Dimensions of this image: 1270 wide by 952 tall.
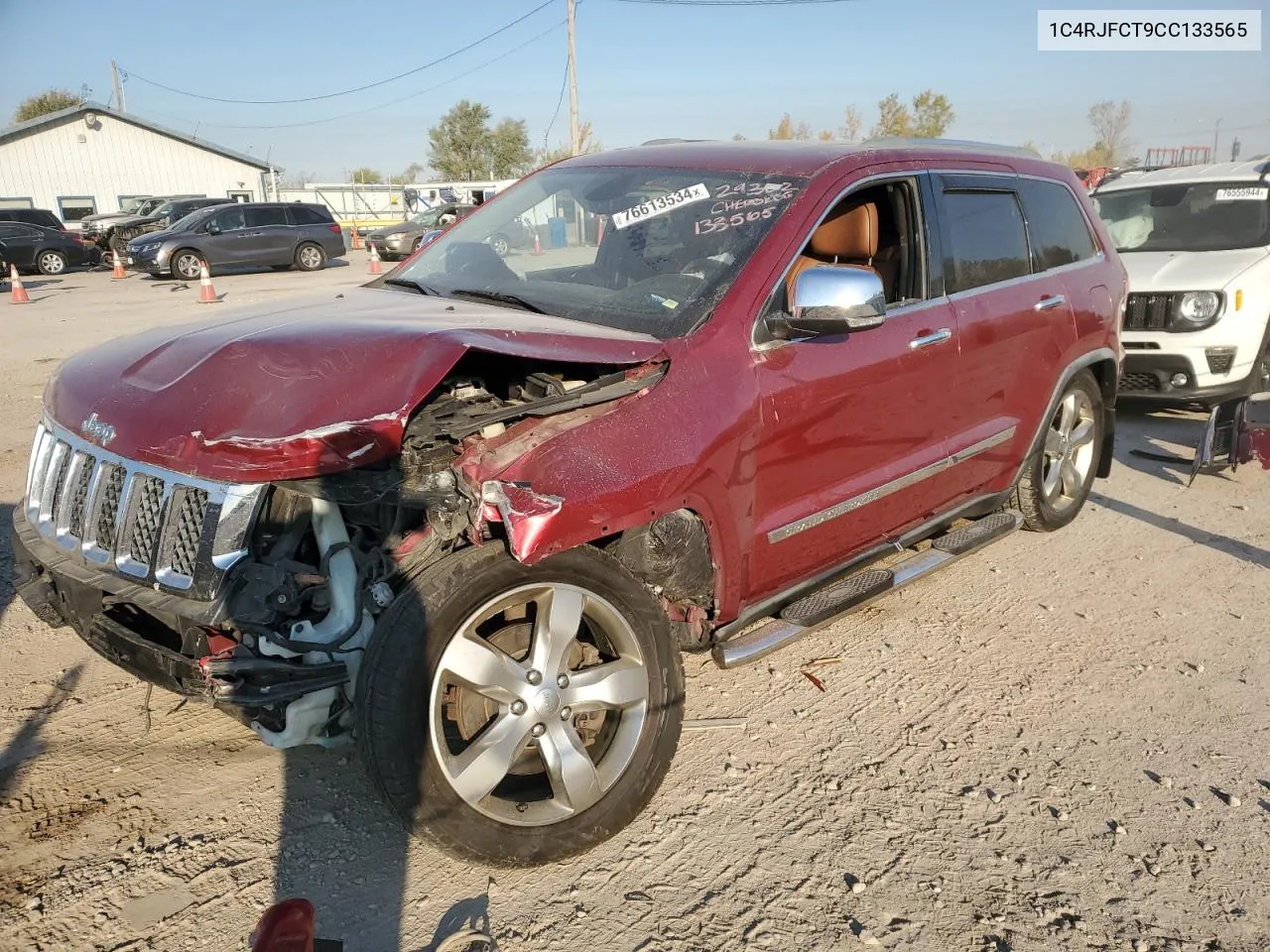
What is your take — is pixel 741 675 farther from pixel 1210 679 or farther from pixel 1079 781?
pixel 1210 679

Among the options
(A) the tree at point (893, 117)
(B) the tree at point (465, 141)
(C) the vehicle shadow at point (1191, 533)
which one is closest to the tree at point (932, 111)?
(A) the tree at point (893, 117)

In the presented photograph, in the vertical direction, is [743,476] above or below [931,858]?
above

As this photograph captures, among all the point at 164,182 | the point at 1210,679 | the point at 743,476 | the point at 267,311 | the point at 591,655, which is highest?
the point at 164,182

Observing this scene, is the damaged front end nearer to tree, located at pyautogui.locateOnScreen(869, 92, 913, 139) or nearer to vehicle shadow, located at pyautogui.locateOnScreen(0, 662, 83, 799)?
vehicle shadow, located at pyautogui.locateOnScreen(0, 662, 83, 799)

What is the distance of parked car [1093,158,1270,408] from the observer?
7.10 m

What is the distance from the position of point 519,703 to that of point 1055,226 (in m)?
3.78

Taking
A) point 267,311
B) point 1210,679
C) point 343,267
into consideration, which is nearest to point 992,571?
point 1210,679

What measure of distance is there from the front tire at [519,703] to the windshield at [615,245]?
98cm

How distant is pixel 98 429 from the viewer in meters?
2.64

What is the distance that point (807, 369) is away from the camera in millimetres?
3227

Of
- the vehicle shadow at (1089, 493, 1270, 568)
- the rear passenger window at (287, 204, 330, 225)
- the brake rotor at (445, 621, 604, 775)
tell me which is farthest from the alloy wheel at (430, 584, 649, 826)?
the rear passenger window at (287, 204, 330, 225)

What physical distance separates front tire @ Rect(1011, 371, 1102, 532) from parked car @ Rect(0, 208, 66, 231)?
89.2 feet

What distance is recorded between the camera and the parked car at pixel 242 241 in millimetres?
20641

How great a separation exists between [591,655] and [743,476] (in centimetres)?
76
